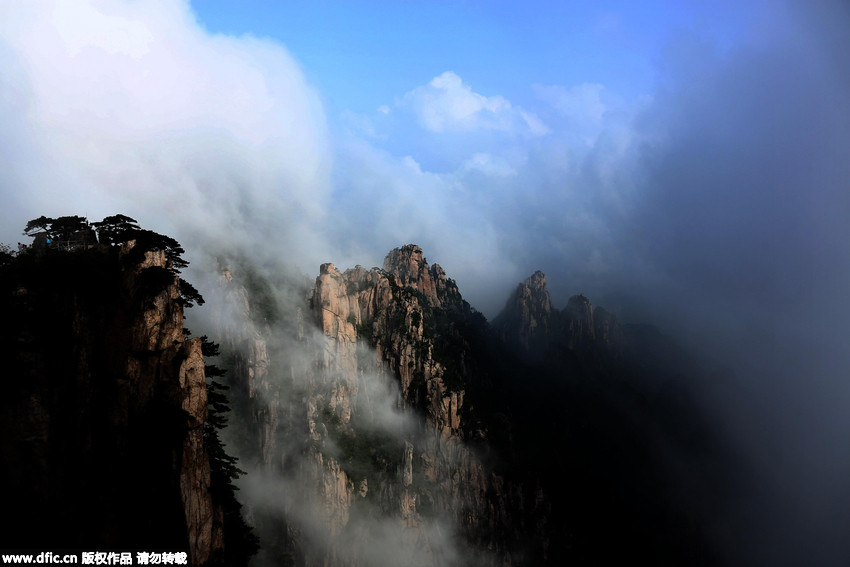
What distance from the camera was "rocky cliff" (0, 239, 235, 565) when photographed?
35531 millimetres

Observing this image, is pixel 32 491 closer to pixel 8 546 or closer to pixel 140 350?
pixel 8 546

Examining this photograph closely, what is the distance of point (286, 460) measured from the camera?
155000 mm

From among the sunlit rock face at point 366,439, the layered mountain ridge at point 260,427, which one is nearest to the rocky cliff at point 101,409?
the layered mountain ridge at point 260,427

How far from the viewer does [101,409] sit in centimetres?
4044

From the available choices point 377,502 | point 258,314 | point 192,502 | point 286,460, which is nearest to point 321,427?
point 286,460

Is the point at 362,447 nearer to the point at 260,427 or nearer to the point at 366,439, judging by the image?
the point at 366,439

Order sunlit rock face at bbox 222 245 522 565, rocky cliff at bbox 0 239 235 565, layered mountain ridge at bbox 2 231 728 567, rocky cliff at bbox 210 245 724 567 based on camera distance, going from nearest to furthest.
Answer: rocky cliff at bbox 0 239 235 565
layered mountain ridge at bbox 2 231 728 567
rocky cliff at bbox 210 245 724 567
sunlit rock face at bbox 222 245 522 565

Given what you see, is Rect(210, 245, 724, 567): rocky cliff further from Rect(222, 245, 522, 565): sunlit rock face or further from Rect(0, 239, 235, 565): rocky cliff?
Rect(0, 239, 235, 565): rocky cliff

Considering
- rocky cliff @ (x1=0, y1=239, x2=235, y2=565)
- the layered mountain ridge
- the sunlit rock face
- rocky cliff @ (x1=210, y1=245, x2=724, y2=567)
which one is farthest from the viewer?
the sunlit rock face

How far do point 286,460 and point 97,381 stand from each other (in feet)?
415

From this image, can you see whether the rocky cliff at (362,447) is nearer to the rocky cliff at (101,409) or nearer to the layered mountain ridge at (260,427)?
the layered mountain ridge at (260,427)

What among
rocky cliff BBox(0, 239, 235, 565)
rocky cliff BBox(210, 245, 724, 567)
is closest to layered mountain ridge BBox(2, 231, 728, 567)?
rocky cliff BBox(0, 239, 235, 565)

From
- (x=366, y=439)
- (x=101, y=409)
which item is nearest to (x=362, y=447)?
(x=366, y=439)

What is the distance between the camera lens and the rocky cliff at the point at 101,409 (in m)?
35.5
